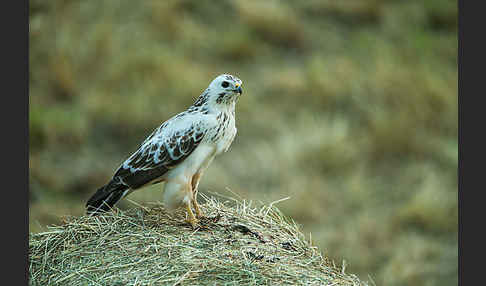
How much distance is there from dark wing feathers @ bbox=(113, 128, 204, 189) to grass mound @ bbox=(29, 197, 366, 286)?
25cm

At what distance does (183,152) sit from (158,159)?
0.20 m

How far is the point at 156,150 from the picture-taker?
16.8ft

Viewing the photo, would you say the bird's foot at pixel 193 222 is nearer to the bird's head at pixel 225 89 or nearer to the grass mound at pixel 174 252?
the grass mound at pixel 174 252

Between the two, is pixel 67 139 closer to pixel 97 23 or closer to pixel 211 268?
pixel 97 23

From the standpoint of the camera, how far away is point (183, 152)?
5051mm

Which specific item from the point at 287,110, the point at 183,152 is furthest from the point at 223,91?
the point at 287,110

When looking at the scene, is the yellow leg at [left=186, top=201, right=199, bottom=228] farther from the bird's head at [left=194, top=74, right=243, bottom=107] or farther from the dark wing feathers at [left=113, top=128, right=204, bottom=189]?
the bird's head at [left=194, top=74, right=243, bottom=107]

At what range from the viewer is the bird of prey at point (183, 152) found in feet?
16.5

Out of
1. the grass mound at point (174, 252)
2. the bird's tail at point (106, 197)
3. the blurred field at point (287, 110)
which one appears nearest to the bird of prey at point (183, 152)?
the bird's tail at point (106, 197)

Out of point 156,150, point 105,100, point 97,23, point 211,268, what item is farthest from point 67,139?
point 211,268

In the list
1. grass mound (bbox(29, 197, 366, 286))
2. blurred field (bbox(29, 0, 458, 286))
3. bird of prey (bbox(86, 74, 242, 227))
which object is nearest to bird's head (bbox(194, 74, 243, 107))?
bird of prey (bbox(86, 74, 242, 227))

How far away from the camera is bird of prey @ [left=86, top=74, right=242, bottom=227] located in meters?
5.04

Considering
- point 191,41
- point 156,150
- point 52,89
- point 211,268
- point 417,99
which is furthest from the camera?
point 191,41

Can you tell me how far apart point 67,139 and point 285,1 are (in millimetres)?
5851
